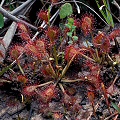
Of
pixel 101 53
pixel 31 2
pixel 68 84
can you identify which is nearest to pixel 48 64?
pixel 68 84

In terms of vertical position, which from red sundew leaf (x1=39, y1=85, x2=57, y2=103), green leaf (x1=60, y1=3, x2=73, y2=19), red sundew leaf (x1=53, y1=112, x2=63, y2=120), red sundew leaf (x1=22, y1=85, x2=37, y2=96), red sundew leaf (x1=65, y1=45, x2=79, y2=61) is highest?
green leaf (x1=60, y1=3, x2=73, y2=19)

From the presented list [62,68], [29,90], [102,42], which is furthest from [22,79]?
[102,42]

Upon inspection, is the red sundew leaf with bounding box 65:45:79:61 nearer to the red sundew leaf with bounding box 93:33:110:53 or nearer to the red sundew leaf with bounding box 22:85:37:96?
the red sundew leaf with bounding box 93:33:110:53

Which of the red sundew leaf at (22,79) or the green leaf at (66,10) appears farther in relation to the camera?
the green leaf at (66,10)

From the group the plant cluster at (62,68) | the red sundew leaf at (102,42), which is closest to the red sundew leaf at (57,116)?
the plant cluster at (62,68)

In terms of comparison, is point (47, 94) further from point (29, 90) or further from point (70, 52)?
point (70, 52)

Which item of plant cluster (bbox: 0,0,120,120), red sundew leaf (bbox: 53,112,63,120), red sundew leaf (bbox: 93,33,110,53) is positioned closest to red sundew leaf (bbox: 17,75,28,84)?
plant cluster (bbox: 0,0,120,120)

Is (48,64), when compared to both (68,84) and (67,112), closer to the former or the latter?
(68,84)

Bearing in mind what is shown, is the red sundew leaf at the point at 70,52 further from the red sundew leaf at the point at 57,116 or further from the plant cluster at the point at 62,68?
the red sundew leaf at the point at 57,116
